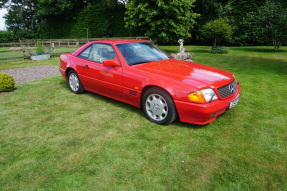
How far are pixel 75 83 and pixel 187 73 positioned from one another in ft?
10.4

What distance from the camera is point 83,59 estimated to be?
5023 mm

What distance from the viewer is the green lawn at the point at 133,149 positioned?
2365 mm

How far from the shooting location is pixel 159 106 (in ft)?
11.9

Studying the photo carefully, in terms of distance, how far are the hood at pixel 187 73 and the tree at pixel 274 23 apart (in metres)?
13.1

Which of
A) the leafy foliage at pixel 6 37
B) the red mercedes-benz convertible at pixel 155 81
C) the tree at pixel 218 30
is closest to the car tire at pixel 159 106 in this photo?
the red mercedes-benz convertible at pixel 155 81

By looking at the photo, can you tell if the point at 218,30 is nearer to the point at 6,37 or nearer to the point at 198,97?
the point at 198,97

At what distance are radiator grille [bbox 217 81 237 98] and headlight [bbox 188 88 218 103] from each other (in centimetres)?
20

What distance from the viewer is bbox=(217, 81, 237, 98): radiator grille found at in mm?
3398

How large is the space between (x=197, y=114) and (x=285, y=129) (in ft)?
5.33

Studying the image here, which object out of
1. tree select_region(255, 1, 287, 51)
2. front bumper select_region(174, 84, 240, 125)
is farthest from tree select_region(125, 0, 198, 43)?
front bumper select_region(174, 84, 240, 125)

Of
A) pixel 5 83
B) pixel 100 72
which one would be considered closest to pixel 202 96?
pixel 100 72

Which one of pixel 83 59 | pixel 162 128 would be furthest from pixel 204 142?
pixel 83 59

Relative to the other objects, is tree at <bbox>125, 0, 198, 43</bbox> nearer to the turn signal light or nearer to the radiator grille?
the radiator grille

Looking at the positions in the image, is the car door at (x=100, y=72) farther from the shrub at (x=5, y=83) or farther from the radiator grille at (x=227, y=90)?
the shrub at (x=5, y=83)
